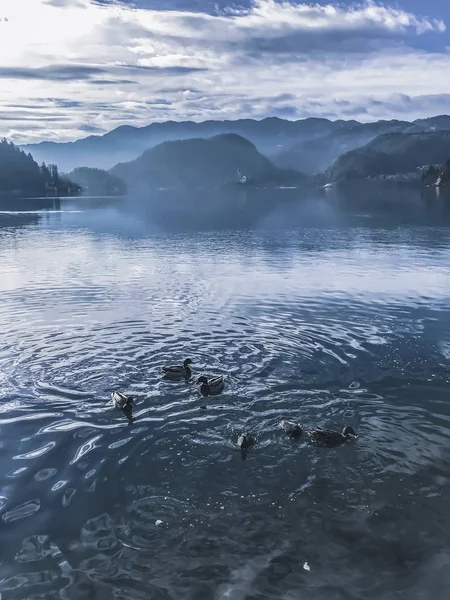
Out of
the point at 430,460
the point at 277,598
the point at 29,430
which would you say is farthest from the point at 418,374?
the point at 29,430

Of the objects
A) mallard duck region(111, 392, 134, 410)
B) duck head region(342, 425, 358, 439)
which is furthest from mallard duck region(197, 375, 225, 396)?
duck head region(342, 425, 358, 439)

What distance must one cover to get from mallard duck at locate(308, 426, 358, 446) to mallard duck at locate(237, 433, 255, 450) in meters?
2.42

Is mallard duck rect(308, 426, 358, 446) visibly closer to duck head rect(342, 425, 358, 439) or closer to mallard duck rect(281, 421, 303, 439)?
duck head rect(342, 425, 358, 439)

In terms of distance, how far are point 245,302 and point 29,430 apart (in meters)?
25.1

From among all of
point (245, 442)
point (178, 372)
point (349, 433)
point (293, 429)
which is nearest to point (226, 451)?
point (245, 442)

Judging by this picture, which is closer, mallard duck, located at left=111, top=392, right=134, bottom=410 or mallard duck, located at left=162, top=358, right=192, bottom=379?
mallard duck, located at left=111, top=392, right=134, bottom=410

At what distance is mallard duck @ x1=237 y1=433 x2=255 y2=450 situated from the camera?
2084cm

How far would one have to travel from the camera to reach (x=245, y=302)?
45.3 m

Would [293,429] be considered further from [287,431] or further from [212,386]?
[212,386]

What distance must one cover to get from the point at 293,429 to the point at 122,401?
7.54 metres

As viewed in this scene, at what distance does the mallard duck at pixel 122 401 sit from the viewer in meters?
23.7

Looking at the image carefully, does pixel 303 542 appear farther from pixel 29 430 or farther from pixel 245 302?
pixel 245 302

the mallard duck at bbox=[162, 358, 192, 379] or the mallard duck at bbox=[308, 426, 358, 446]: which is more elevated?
the mallard duck at bbox=[162, 358, 192, 379]

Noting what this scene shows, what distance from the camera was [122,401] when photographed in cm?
2394
